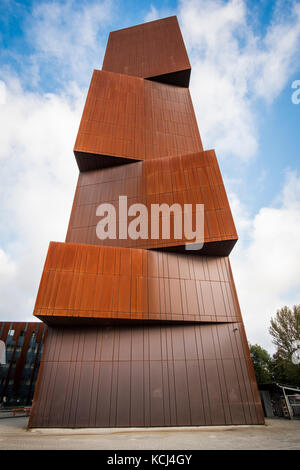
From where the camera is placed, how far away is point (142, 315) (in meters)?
11.9

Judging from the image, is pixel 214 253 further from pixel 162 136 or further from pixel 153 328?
pixel 162 136

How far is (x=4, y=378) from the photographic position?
4519 cm

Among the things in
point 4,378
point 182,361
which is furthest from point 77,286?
point 4,378

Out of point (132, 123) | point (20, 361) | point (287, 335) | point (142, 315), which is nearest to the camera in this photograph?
point (142, 315)

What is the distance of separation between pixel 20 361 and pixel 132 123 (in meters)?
52.5

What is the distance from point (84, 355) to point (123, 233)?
7370 mm

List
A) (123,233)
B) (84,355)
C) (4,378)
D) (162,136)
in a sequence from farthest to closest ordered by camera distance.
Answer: (4,378) < (162,136) < (123,233) < (84,355)

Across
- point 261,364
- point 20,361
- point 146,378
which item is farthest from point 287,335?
point 20,361

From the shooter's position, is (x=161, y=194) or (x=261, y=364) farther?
(x=261, y=364)

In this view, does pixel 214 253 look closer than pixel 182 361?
No

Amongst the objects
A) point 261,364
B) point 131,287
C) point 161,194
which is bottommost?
point 261,364

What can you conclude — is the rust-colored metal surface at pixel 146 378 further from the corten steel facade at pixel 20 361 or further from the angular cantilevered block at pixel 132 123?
the corten steel facade at pixel 20 361

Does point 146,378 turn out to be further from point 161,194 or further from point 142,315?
point 161,194

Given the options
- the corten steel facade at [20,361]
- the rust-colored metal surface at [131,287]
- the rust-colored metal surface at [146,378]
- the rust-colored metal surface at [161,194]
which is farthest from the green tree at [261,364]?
the corten steel facade at [20,361]
